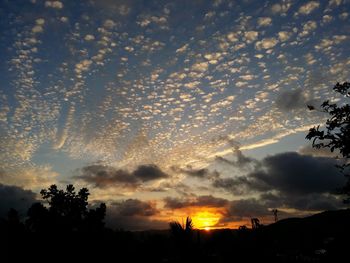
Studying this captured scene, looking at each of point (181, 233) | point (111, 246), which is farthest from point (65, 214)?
point (181, 233)

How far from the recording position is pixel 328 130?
14484 millimetres

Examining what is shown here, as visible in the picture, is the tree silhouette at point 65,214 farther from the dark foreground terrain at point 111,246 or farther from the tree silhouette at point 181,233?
the tree silhouette at point 181,233

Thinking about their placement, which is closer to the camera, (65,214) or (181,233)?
(181,233)

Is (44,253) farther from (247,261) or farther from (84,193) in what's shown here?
(247,261)

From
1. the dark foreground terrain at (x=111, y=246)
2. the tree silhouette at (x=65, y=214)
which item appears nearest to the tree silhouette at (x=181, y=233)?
the dark foreground terrain at (x=111, y=246)

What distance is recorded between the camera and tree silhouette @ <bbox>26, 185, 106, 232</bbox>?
123 ft

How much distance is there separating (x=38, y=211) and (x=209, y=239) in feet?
82.6

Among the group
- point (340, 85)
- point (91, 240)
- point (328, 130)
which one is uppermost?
point (340, 85)

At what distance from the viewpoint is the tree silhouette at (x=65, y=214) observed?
37625 millimetres

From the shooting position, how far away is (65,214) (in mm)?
39688

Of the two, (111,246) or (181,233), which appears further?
(111,246)

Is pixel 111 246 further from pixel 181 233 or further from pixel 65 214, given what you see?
pixel 181 233

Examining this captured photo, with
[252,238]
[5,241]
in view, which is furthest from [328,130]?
[5,241]

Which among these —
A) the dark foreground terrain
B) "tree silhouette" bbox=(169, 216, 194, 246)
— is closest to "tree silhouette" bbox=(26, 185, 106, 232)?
the dark foreground terrain
